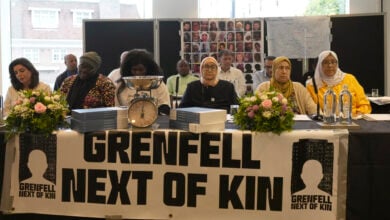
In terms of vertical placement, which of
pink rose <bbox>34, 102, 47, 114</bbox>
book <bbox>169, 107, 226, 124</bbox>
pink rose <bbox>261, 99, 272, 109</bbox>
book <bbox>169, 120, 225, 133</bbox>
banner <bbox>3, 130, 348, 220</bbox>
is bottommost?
banner <bbox>3, 130, 348, 220</bbox>

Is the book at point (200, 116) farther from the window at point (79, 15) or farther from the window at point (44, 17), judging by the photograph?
the window at point (44, 17)

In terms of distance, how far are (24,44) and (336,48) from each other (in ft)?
14.8

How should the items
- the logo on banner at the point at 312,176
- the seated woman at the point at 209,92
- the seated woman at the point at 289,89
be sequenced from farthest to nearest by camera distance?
the seated woman at the point at 209,92 < the seated woman at the point at 289,89 < the logo on banner at the point at 312,176

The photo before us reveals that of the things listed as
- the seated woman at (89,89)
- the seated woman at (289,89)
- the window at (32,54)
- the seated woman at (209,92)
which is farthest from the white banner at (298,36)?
the window at (32,54)

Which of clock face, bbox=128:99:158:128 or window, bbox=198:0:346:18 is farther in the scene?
window, bbox=198:0:346:18

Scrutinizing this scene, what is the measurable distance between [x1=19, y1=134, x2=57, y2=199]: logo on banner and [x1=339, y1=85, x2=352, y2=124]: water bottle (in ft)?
5.31

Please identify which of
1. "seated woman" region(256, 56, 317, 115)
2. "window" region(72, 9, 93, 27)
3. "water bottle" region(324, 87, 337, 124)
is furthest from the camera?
"window" region(72, 9, 93, 27)

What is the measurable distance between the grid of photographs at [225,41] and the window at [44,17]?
203 centimetres

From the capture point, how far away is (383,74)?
555 centimetres

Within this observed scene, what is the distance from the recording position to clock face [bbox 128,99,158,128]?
7.89 ft

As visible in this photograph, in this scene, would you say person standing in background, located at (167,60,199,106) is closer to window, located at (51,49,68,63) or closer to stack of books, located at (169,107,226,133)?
window, located at (51,49,68,63)

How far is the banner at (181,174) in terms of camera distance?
7.39ft

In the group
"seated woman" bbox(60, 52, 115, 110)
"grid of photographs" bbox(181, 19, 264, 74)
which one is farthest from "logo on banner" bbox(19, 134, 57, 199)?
"grid of photographs" bbox(181, 19, 264, 74)

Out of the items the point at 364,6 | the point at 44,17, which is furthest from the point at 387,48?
the point at 44,17
